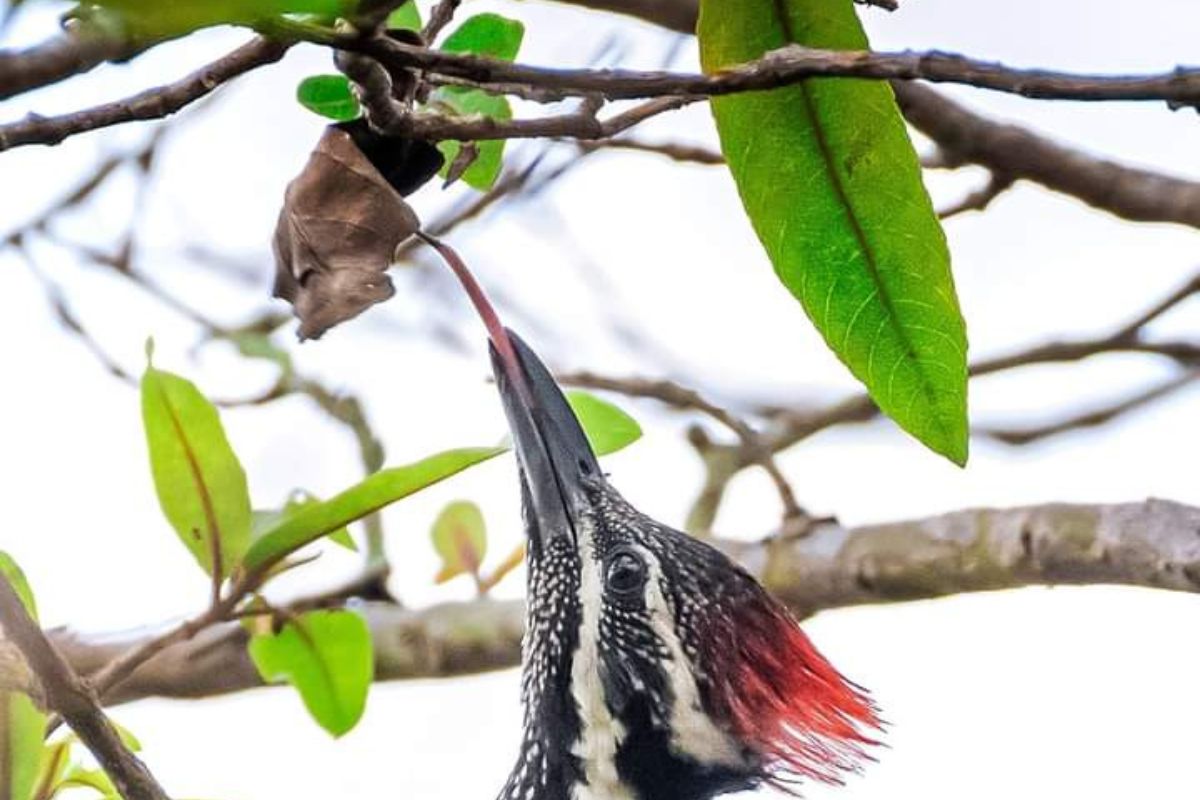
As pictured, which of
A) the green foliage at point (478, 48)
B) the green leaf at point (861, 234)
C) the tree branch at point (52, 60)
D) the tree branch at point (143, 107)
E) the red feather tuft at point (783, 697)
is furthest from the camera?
the red feather tuft at point (783, 697)

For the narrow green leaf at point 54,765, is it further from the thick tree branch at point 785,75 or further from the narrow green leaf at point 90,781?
the thick tree branch at point 785,75

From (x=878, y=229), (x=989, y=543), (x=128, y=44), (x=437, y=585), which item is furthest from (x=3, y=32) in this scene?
(x=437, y=585)

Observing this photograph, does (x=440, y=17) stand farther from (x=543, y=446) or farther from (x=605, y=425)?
(x=543, y=446)

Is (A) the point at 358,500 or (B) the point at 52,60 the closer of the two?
(B) the point at 52,60

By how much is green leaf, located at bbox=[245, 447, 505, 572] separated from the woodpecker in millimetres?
544

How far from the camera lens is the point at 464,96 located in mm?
1776

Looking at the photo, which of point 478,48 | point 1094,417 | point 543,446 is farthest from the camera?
point 1094,417

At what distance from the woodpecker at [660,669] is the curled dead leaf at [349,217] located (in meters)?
1.07

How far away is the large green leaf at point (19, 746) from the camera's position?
73.5 inches

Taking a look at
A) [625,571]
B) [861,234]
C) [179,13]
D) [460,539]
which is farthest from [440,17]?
[460,539]

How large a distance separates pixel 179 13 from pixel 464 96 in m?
0.98

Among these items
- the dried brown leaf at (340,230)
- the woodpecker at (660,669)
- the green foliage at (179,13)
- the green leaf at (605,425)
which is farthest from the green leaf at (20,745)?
the green foliage at (179,13)

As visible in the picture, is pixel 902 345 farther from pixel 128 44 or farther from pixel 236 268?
pixel 236 268

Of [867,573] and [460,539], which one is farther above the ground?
[460,539]
